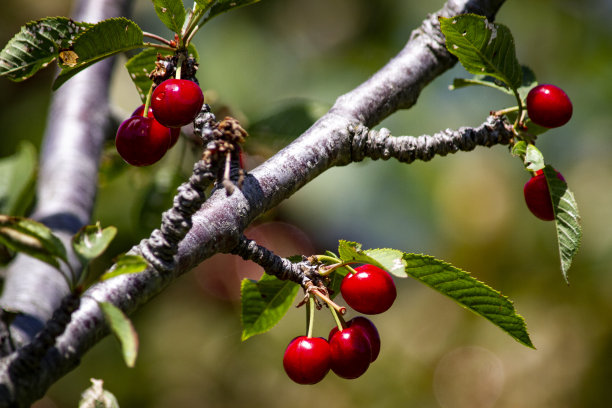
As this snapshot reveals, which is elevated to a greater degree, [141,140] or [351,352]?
[141,140]

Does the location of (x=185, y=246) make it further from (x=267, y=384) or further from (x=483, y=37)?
(x=267, y=384)

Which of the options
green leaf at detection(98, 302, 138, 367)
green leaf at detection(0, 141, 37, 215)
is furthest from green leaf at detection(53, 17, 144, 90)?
green leaf at detection(0, 141, 37, 215)

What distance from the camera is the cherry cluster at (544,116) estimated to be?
3.60ft

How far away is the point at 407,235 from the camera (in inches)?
136

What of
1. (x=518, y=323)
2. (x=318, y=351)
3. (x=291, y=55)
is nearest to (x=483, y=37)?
(x=518, y=323)

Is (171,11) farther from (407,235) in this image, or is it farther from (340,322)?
(407,235)

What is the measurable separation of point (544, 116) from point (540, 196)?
6.1 inches

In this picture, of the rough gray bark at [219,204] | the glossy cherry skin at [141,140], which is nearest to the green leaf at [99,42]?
the glossy cherry skin at [141,140]

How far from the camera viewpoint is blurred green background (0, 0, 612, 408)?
307cm

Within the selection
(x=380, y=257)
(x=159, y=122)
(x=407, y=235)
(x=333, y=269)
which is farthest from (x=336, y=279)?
(x=407, y=235)

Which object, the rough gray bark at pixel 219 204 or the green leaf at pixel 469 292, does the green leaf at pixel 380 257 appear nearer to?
the green leaf at pixel 469 292

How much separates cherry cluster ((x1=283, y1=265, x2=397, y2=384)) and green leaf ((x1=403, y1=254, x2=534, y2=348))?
0.23 ft

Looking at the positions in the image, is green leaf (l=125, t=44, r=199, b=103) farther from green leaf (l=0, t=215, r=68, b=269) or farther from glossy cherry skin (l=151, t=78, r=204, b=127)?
green leaf (l=0, t=215, r=68, b=269)

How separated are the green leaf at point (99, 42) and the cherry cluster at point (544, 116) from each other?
2.43 feet
